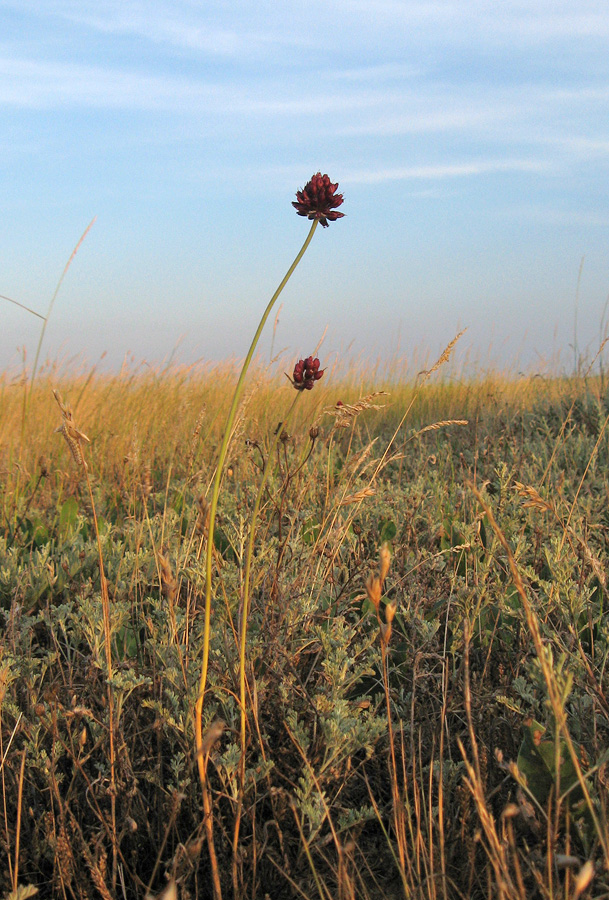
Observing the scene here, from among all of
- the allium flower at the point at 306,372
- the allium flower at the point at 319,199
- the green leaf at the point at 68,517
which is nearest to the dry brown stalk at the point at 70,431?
the allium flower at the point at 306,372

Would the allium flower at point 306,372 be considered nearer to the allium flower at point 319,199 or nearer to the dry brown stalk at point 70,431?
the allium flower at point 319,199

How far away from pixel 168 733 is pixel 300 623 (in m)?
0.42

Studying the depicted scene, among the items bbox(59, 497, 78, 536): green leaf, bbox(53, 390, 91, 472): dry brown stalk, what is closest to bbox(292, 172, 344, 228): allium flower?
bbox(53, 390, 91, 472): dry brown stalk

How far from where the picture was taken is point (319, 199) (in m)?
1.37

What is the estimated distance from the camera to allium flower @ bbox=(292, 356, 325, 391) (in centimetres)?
145

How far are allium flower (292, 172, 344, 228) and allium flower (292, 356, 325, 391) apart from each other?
0.95 ft

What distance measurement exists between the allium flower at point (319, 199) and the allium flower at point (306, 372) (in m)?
0.29

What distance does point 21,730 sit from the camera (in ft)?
5.73

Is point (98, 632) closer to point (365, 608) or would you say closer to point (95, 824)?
point (95, 824)

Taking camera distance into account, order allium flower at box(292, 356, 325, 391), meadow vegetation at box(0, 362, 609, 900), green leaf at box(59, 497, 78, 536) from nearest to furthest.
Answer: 1. meadow vegetation at box(0, 362, 609, 900)
2. allium flower at box(292, 356, 325, 391)
3. green leaf at box(59, 497, 78, 536)

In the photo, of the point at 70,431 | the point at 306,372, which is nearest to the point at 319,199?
the point at 306,372

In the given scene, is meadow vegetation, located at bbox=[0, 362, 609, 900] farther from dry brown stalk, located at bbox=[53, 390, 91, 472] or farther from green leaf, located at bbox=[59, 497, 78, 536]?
green leaf, located at bbox=[59, 497, 78, 536]

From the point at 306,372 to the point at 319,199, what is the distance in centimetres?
35

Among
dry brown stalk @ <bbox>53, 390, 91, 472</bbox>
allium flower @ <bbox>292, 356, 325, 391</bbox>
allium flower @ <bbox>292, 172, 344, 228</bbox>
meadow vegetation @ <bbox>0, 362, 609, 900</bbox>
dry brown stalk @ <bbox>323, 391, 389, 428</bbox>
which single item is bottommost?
meadow vegetation @ <bbox>0, 362, 609, 900</bbox>
